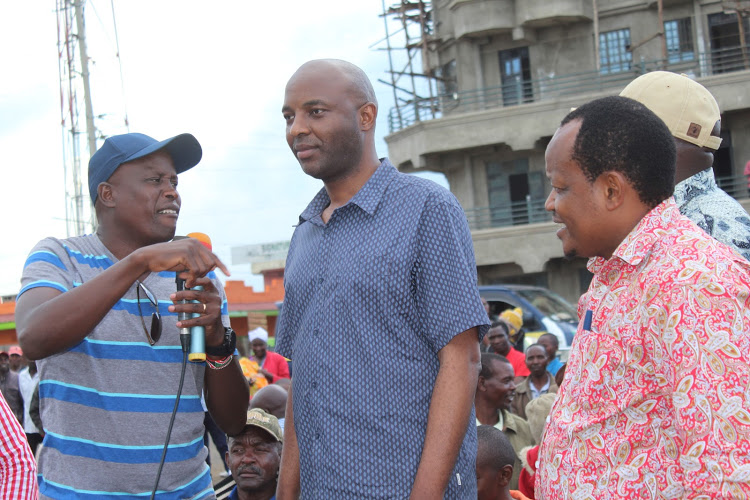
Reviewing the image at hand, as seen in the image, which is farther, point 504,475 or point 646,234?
point 504,475

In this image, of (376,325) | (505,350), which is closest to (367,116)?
(376,325)

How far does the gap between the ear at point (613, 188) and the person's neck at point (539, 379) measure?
6317 millimetres

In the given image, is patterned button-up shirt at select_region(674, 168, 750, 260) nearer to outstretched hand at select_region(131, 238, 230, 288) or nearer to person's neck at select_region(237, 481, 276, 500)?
outstretched hand at select_region(131, 238, 230, 288)

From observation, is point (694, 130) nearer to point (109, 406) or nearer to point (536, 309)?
point (109, 406)

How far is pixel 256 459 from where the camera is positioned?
467 centimetres

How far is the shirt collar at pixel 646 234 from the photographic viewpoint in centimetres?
205

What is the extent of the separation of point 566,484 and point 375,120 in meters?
1.32

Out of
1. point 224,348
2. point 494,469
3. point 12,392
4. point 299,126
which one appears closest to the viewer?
point 299,126

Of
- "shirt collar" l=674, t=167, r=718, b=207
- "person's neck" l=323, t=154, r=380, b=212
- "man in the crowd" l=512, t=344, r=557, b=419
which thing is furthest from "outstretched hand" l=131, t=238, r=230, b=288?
"man in the crowd" l=512, t=344, r=557, b=419

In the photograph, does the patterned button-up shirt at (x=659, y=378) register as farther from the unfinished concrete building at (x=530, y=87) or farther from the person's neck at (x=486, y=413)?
the unfinished concrete building at (x=530, y=87)

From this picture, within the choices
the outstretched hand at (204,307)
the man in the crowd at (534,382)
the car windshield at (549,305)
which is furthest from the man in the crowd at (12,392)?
the outstretched hand at (204,307)

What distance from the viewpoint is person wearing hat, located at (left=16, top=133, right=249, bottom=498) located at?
8.65 feet

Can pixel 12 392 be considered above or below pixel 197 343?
below

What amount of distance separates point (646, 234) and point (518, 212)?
967 inches
